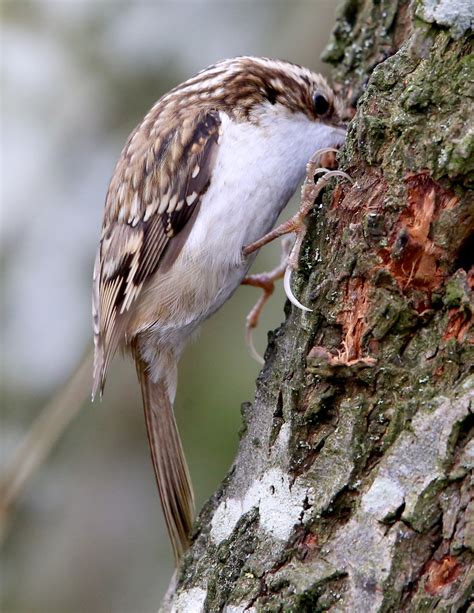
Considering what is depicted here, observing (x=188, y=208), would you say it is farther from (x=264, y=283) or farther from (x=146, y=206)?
(x=264, y=283)

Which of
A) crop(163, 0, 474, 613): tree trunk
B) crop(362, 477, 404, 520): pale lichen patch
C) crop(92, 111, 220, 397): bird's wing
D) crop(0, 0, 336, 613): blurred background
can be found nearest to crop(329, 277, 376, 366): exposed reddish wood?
crop(163, 0, 474, 613): tree trunk

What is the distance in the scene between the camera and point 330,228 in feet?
5.11

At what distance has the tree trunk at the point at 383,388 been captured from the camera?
1307 mm

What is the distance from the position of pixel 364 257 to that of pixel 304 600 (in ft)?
1.81

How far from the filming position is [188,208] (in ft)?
6.62

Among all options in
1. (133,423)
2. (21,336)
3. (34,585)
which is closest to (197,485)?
(133,423)

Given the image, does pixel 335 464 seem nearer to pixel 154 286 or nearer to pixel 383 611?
pixel 383 611

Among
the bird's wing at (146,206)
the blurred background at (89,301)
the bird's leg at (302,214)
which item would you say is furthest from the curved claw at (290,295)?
the blurred background at (89,301)

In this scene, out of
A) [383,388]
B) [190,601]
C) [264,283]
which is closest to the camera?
[383,388]

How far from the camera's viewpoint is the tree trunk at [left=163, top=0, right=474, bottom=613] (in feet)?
4.29

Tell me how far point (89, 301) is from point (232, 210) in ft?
3.75

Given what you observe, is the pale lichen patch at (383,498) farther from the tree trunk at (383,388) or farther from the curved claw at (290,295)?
the curved claw at (290,295)

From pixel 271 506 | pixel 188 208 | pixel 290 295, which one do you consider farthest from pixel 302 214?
pixel 271 506

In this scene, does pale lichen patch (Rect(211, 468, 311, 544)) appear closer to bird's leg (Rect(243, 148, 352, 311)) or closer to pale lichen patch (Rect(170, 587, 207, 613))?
pale lichen patch (Rect(170, 587, 207, 613))
